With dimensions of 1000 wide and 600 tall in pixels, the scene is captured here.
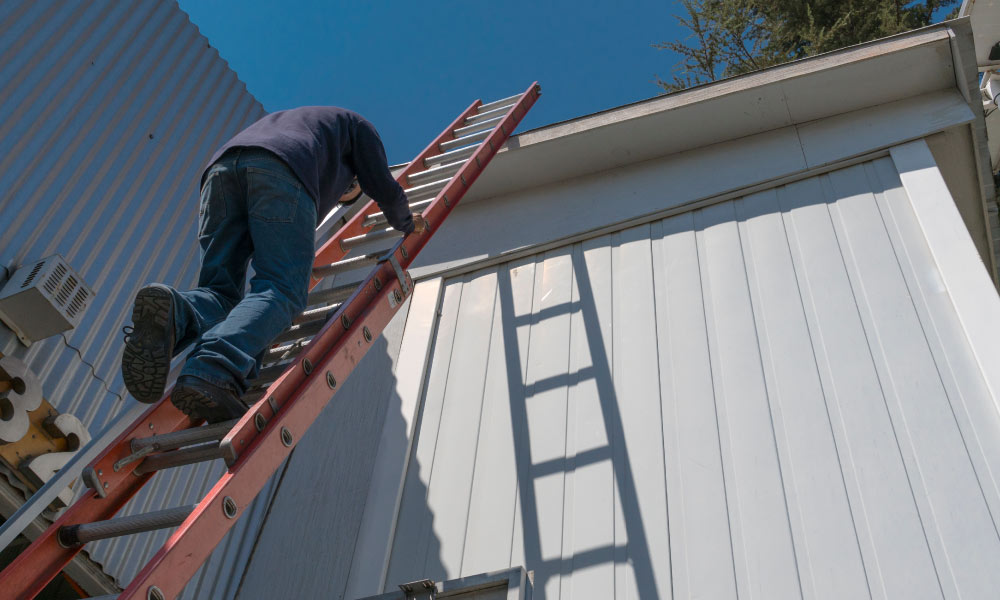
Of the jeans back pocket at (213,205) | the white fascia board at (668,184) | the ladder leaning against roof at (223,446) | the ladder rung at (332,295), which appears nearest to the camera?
the ladder leaning against roof at (223,446)

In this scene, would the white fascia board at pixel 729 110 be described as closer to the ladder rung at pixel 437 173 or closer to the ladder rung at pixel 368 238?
the ladder rung at pixel 437 173

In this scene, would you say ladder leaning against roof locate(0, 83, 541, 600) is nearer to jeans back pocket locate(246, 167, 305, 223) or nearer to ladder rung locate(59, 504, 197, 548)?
ladder rung locate(59, 504, 197, 548)

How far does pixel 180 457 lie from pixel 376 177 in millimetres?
1488

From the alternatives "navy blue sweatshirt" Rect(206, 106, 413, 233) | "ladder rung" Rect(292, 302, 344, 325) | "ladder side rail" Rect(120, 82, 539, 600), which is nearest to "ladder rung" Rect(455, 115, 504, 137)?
"ladder side rail" Rect(120, 82, 539, 600)

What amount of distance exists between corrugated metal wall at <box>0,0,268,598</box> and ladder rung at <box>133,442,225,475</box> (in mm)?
1569

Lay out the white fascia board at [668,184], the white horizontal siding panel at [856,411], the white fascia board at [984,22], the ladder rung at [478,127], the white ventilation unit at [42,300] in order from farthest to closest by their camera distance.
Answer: the white fascia board at [984,22] → the ladder rung at [478,127] → the white fascia board at [668,184] → the white ventilation unit at [42,300] → the white horizontal siding panel at [856,411]

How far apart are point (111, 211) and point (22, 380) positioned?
1215 mm

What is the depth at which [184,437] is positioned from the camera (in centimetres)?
284

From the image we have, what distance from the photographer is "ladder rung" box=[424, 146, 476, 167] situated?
17.1ft

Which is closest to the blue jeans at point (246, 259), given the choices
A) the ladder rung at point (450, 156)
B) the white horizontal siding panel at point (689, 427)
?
the white horizontal siding panel at point (689, 427)

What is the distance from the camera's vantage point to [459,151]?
525cm

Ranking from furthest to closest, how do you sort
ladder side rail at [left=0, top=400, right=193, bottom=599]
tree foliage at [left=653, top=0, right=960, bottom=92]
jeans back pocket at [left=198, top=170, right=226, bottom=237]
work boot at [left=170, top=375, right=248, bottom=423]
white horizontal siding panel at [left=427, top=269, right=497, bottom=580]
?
tree foliage at [left=653, top=0, right=960, bottom=92] → white horizontal siding panel at [left=427, top=269, right=497, bottom=580] → jeans back pocket at [left=198, top=170, right=226, bottom=237] → work boot at [left=170, top=375, right=248, bottom=423] → ladder side rail at [left=0, top=400, right=193, bottom=599]

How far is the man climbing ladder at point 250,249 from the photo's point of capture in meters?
2.74

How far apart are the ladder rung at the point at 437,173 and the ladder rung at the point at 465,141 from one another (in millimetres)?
461
